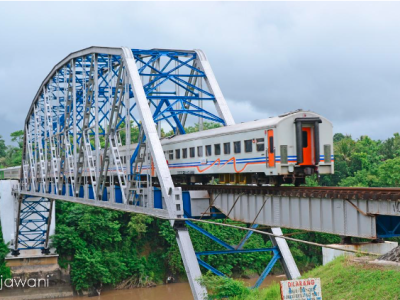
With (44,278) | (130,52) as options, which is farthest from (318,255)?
(130,52)

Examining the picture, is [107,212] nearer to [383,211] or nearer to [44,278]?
[44,278]

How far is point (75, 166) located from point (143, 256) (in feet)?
73.6

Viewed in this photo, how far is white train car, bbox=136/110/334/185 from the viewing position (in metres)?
20.5

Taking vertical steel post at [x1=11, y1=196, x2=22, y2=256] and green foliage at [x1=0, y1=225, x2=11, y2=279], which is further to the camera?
vertical steel post at [x1=11, y1=196, x2=22, y2=256]

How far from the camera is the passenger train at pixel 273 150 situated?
67.2 ft

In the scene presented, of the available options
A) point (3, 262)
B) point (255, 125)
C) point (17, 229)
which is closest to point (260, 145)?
point (255, 125)

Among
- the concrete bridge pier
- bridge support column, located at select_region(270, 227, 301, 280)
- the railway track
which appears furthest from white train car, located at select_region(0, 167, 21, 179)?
the railway track

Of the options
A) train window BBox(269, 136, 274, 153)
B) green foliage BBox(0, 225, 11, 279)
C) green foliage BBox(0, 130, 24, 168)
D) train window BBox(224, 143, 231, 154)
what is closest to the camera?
train window BBox(269, 136, 274, 153)

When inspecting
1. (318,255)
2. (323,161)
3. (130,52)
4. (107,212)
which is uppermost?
(130,52)

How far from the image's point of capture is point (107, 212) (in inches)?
2047

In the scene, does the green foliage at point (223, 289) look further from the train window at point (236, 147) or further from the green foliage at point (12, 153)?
the green foliage at point (12, 153)

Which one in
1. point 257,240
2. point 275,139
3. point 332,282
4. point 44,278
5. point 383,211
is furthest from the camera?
point 257,240

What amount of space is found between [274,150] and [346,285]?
18.8 feet

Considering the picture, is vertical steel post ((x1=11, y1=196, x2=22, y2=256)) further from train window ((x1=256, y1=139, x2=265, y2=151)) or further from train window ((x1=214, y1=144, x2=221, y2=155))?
train window ((x1=256, y1=139, x2=265, y2=151))
